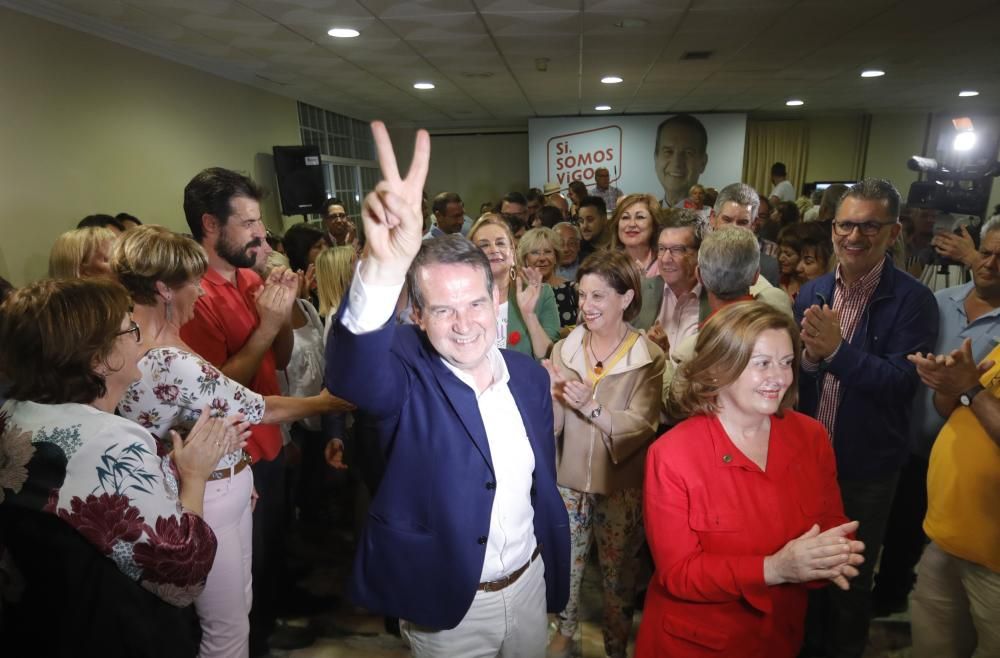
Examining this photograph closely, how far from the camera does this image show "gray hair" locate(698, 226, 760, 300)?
1.94m

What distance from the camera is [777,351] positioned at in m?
1.33

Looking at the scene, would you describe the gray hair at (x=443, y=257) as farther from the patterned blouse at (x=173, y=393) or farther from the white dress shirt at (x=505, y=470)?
the patterned blouse at (x=173, y=393)

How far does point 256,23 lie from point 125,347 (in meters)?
3.64

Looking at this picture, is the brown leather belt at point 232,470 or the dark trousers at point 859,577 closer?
the brown leather belt at point 232,470

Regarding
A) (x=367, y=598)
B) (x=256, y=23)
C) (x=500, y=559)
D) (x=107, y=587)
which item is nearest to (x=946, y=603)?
(x=500, y=559)

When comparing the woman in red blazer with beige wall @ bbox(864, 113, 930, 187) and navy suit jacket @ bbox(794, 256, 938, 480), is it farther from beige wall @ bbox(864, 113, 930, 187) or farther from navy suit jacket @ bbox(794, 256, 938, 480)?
beige wall @ bbox(864, 113, 930, 187)

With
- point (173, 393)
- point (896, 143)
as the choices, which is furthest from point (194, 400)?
point (896, 143)

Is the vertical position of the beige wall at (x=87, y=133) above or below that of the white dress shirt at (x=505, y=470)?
above

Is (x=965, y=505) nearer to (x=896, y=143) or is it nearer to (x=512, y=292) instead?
(x=512, y=292)

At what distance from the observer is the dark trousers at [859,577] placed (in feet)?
6.18

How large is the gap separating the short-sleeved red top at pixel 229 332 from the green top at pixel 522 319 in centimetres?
101

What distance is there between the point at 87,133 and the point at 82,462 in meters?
3.94

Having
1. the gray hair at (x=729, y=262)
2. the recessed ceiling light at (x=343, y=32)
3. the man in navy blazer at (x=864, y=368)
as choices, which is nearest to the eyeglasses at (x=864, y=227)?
the man in navy blazer at (x=864, y=368)

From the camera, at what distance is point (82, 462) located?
1049 millimetres
